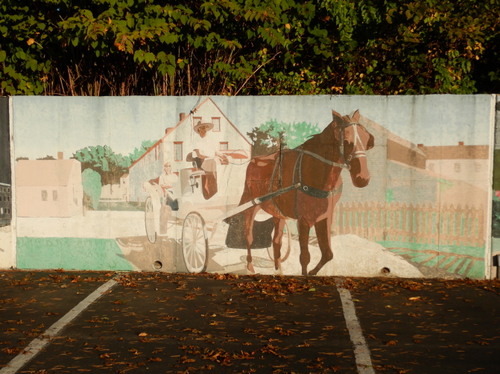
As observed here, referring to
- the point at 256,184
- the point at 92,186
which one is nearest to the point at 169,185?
the point at 92,186

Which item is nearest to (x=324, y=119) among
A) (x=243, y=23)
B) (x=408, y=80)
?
(x=243, y=23)

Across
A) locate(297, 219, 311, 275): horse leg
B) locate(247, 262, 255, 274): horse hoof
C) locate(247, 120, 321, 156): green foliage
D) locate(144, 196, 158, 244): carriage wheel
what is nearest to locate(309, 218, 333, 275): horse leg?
locate(297, 219, 311, 275): horse leg

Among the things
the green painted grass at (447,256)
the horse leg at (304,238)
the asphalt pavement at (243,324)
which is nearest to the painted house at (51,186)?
the asphalt pavement at (243,324)

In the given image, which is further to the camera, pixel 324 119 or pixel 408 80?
pixel 408 80

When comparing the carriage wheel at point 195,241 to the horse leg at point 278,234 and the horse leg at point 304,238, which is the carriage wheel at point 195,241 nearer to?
the horse leg at point 278,234

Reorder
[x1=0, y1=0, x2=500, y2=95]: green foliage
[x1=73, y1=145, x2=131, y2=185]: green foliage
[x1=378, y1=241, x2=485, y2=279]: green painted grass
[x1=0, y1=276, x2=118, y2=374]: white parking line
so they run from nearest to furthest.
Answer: [x1=0, y1=276, x2=118, y2=374]: white parking line
[x1=378, y1=241, x2=485, y2=279]: green painted grass
[x1=73, y1=145, x2=131, y2=185]: green foliage
[x1=0, y1=0, x2=500, y2=95]: green foliage

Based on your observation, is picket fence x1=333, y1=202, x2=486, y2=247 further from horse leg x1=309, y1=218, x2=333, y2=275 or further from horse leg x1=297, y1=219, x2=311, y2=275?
horse leg x1=297, y1=219, x2=311, y2=275

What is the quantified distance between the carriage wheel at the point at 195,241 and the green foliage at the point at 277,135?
1.09 meters

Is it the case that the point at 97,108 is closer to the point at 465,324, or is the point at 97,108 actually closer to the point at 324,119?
the point at 324,119

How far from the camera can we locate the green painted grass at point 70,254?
28.6ft

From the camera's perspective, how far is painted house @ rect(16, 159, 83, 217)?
8.69 m

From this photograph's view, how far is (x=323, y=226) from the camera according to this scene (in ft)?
27.7

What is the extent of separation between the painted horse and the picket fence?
0.24m

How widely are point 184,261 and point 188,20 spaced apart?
10.3ft
